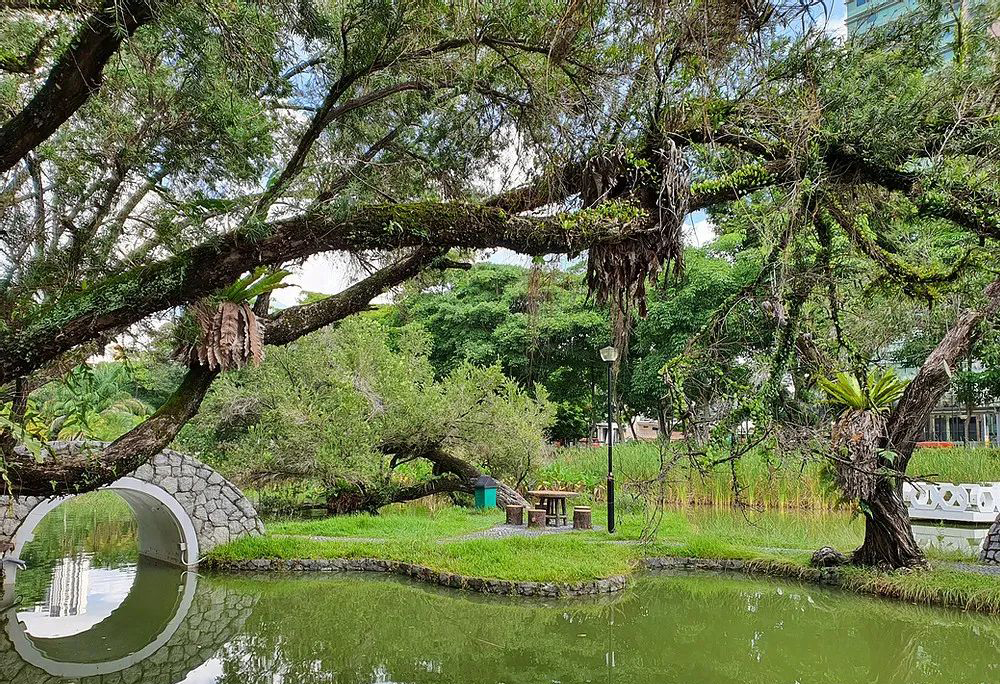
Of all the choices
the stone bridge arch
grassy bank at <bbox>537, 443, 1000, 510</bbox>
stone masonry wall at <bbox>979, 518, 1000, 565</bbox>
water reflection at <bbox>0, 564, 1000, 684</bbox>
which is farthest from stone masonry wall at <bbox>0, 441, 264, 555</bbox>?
stone masonry wall at <bbox>979, 518, 1000, 565</bbox>

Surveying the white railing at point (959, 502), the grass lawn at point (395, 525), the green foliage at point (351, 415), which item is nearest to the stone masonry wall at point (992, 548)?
the white railing at point (959, 502)

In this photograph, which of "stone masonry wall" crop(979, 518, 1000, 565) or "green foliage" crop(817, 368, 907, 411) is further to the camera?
"stone masonry wall" crop(979, 518, 1000, 565)

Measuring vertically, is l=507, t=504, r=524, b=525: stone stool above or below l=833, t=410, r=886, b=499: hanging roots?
below

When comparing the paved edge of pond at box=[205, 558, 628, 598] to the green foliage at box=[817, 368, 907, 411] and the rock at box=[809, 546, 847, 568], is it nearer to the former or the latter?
the rock at box=[809, 546, 847, 568]

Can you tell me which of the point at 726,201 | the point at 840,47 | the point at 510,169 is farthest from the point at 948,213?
the point at 510,169

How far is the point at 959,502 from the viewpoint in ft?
45.3

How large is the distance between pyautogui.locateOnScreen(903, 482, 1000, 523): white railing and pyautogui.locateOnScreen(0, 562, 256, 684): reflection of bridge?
11894 millimetres

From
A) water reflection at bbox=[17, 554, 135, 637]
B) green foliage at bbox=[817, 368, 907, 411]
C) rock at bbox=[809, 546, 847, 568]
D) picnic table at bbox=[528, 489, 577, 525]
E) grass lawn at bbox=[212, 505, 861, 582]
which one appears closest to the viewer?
water reflection at bbox=[17, 554, 135, 637]

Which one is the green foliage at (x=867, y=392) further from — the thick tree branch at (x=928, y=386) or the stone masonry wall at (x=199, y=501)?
the stone masonry wall at (x=199, y=501)

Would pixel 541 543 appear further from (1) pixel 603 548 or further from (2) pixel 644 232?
(2) pixel 644 232

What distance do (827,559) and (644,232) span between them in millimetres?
7152

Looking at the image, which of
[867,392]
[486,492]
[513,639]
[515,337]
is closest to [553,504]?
[486,492]

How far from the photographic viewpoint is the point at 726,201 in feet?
14.6

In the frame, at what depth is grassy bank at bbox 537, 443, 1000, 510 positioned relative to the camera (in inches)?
571
